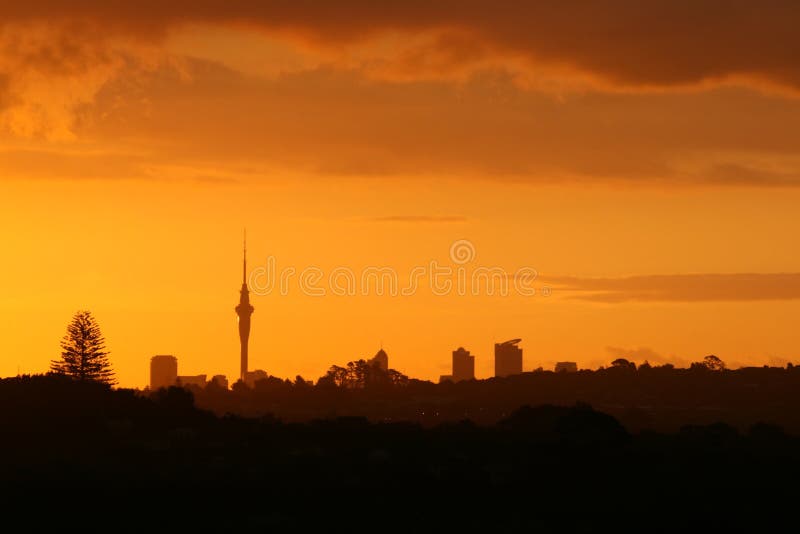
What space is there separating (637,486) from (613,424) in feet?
75.7

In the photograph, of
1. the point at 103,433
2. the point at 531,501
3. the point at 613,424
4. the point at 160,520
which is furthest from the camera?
the point at 613,424

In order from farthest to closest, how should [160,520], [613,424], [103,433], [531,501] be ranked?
[613,424]
[103,433]
[531,501]
[160,520]

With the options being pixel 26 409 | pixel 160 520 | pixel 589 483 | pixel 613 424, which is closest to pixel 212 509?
pixel 160 520

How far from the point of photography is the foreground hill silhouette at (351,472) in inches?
3501

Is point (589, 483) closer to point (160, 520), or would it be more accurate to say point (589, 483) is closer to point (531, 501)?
point (531, 501)

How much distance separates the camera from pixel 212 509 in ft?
291

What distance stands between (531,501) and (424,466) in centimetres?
837

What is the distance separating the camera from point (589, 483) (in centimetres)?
9806

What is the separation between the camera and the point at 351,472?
319ft

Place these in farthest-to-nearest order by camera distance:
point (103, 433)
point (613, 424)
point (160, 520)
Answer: point (613, 424) < point (103, 433) < point (160, 520)

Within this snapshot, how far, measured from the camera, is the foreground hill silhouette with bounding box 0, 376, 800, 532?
88.9 meters

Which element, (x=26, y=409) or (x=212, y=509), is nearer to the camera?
(x=212, y=509)

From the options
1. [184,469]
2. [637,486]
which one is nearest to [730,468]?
[637,486]

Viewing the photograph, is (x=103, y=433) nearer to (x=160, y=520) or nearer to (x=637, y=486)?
(x=160, y=520)
